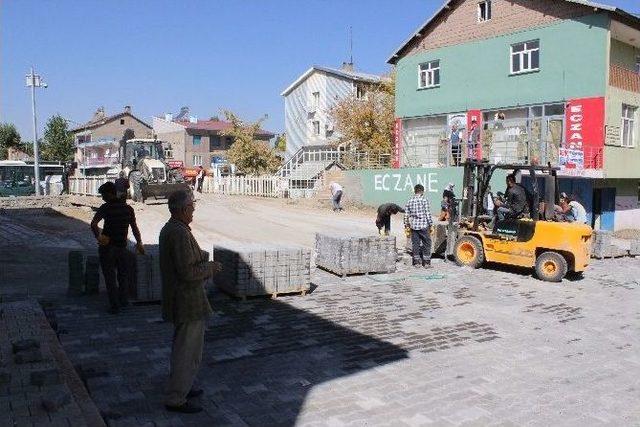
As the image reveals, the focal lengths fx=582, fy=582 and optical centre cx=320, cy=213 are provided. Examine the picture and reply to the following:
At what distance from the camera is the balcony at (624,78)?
22109mm

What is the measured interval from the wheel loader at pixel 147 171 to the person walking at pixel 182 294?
1866cm

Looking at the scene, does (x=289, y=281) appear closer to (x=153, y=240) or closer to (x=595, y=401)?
(x=595, y=401)

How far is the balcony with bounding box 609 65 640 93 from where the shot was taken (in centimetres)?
2211

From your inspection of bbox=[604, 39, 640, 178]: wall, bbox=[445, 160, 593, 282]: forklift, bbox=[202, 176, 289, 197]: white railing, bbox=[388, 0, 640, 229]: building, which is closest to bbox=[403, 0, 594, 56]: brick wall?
bbox=[388, 0, 640, 229]: building

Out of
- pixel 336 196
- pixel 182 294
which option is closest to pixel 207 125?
pixel 336 196

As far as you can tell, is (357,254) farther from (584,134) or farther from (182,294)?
A: (584,134)

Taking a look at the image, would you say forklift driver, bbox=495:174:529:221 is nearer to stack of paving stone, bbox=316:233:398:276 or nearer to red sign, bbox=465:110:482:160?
stack of paving stone, bbox=316:233:398:276

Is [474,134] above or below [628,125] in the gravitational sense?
below

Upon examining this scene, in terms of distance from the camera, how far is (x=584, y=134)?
867 inches

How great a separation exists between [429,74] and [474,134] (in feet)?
18.4

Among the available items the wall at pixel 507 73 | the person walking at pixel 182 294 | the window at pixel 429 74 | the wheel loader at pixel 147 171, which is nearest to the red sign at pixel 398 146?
the wall at pixel 507 73

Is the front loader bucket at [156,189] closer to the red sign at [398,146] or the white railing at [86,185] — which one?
the white railing at [86,185]

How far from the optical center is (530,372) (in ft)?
20.2

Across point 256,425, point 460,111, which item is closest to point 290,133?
point 460,111
